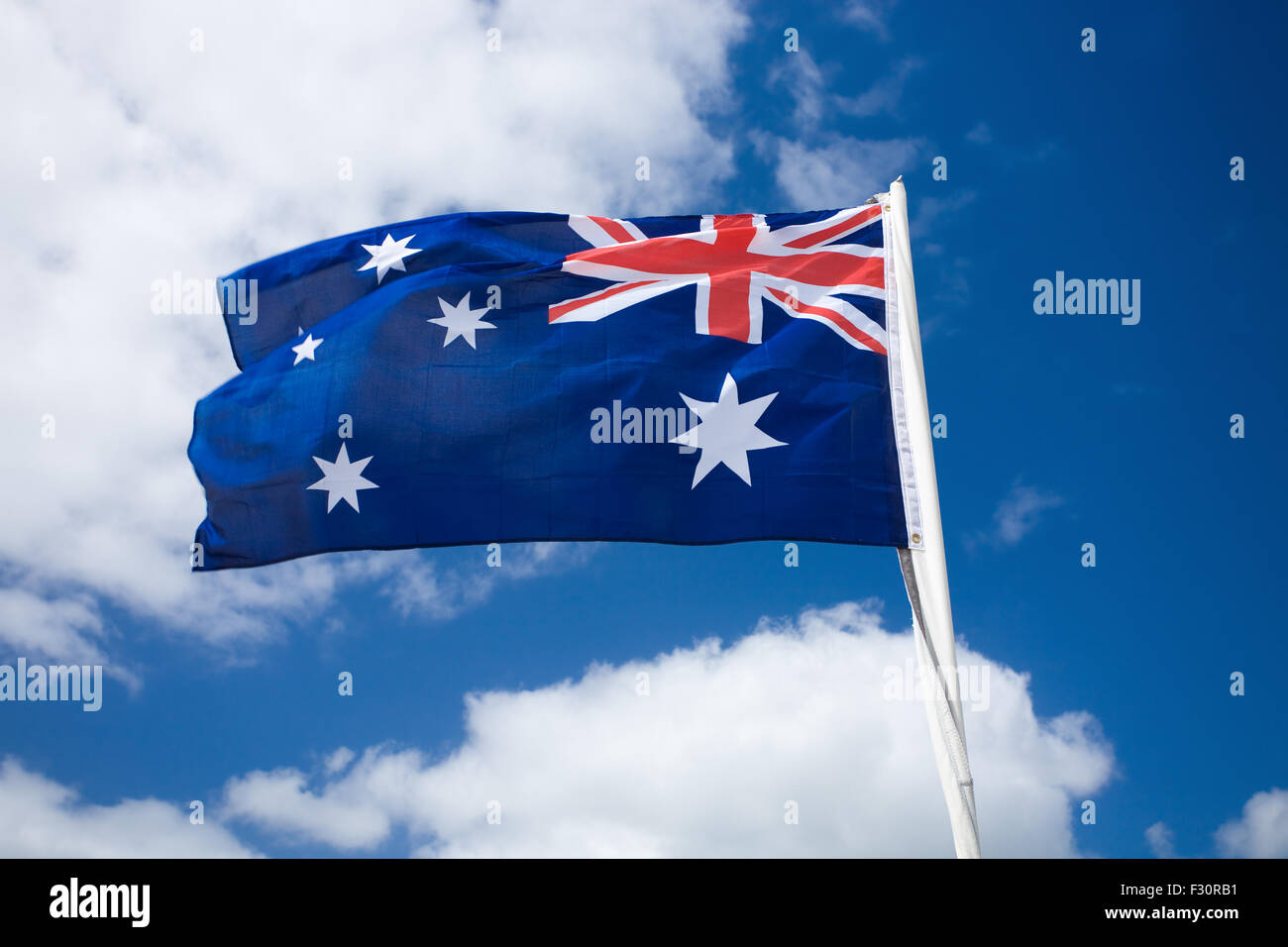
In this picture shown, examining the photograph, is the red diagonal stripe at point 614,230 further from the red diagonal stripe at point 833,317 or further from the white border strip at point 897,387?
the white border strip at point 897,387

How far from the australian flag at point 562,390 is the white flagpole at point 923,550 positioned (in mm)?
155

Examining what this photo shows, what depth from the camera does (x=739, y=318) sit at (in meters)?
15.5

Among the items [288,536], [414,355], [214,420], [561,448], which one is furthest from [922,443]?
[214,420]

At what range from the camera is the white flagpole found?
11242 millimetres

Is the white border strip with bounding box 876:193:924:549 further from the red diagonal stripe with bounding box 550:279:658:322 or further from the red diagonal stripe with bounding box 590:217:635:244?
the red diagonal stripe with bounding box 590:217:635:244

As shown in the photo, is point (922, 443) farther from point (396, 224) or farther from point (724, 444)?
point (396, 224)

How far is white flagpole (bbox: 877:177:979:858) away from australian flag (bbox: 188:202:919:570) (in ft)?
0.51

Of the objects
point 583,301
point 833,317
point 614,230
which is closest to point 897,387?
point 833,317

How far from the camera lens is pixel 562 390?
15.0m

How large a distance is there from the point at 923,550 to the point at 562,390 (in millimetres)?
4725

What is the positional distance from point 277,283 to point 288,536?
4.24m

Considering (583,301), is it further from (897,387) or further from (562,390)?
(897,387)

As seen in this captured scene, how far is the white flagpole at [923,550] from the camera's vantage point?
11.2 m

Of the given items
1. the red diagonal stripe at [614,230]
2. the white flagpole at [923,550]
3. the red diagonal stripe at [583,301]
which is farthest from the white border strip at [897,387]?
the red diagonal stripe at [614,230]
